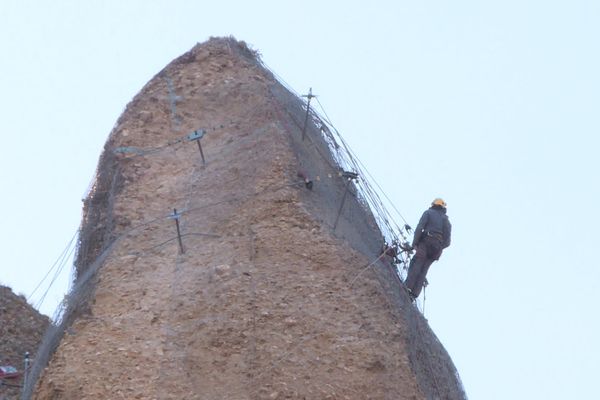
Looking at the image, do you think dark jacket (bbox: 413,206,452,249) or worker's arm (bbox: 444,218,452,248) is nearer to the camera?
dark jacket (bbox: 413,206,452,249)

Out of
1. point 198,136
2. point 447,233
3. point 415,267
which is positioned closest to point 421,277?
point 415,267

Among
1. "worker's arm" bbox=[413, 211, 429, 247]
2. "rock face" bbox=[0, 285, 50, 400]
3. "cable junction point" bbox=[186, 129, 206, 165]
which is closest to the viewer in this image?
"cable junction point" bbox=[186, 129, 206, 165]

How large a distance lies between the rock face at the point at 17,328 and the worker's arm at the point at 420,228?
226 inches

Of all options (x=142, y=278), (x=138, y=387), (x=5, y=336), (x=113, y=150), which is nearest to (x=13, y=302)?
(x=5, y=336)

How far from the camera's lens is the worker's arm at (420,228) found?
66.5 ft

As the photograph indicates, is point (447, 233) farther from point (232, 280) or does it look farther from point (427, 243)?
point (232, 280)

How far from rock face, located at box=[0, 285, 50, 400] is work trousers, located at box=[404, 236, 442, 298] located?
553 centimetres

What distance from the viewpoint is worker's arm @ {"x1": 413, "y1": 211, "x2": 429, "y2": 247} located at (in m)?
20.3

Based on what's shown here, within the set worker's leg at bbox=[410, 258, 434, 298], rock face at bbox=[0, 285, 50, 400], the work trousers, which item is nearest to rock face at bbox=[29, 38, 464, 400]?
the work trousers

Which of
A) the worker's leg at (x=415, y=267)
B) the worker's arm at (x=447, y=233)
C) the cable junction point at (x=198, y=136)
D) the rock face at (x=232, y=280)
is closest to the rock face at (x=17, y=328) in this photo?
the rock face at (x=232, y=280)

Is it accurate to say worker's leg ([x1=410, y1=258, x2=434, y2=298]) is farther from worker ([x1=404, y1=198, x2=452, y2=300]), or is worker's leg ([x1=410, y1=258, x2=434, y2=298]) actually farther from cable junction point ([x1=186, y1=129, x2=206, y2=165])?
cable junction point ([x1=186, y1=129, x2=206, y2=165])

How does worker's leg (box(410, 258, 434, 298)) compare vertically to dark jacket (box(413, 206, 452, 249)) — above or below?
below

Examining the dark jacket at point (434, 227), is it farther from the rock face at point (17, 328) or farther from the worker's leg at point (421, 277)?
the rock face at point (17, 328)

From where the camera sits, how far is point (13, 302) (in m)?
23.8
